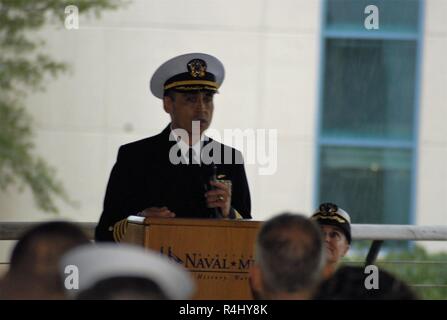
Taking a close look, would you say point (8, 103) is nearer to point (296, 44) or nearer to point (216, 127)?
point (216, 127)

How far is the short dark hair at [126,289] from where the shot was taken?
2051 mm

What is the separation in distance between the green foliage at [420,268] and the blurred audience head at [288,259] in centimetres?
281

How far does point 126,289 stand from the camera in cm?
207

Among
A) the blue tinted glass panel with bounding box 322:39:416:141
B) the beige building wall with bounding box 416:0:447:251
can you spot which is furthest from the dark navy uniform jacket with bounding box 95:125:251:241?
the beige building wall with bounding box 416:0:447:251

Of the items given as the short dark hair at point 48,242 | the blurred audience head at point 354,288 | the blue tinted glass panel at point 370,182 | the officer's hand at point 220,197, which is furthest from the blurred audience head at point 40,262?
the blue tinted glass panel at point 370,182

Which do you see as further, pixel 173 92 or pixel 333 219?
pixel 173 92

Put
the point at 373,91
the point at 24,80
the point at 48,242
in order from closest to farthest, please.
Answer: the point at 48,242, the point at 24,80, the point at 373,91

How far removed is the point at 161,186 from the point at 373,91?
1.97 meters

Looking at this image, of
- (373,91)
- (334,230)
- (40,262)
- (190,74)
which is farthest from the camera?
(373,91)

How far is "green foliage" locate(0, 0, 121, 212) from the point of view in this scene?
5.00 metres

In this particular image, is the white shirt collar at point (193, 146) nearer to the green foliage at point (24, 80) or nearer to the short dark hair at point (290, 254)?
the green foliage at point (24, 80)

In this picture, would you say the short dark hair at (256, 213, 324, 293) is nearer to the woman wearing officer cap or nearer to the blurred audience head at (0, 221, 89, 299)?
the blurred audience head at (0, 221, 89, 299)

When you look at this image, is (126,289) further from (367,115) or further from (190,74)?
(367,115)

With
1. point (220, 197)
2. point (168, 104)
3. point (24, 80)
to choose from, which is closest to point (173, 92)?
point (168, 104)
